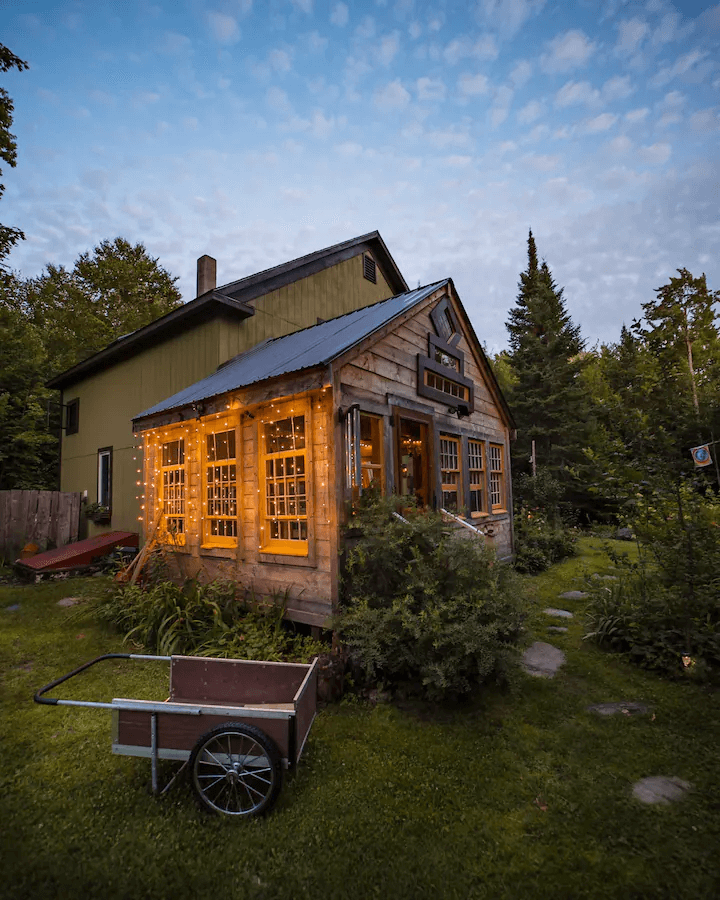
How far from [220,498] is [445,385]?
16.0ft

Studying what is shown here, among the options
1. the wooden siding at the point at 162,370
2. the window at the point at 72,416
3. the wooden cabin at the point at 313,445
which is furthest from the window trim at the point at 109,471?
the wooden cabin at the point at 313,445

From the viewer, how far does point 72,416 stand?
608 inches

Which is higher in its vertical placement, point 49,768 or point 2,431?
point 2,431

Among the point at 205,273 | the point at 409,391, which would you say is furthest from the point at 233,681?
the point at 205,273

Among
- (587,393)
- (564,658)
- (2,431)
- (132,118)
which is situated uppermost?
(132,118)

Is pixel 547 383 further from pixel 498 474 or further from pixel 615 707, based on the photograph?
pixel 615 707

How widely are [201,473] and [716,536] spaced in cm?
747

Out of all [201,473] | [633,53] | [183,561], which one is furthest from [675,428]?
[633,53]

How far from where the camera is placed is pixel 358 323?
712cm

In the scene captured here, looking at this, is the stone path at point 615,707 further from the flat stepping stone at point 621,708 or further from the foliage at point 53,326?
the foliage at point 53,326

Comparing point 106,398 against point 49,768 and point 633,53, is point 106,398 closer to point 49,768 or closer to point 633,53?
point 49,768

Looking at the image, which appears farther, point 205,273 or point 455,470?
point 205,273

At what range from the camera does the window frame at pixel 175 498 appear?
25.3 ft

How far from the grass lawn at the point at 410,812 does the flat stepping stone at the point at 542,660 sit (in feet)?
1.47
